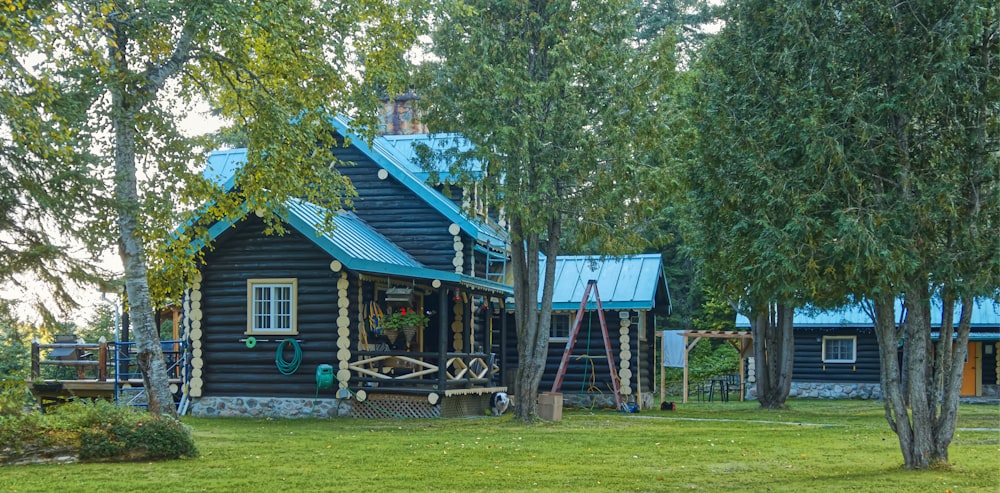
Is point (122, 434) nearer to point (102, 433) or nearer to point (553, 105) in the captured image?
point (102, 433)

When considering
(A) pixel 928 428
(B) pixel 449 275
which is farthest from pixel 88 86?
(A) pixel 928 428

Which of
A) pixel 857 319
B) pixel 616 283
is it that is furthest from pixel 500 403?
pixel 857 319

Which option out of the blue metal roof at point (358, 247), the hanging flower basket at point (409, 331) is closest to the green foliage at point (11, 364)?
the blue metal roof at point (358, 247)

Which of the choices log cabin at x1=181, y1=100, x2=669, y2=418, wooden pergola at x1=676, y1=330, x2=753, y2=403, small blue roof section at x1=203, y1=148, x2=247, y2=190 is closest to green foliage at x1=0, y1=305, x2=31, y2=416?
log cabin at x1=181, y1=100, x2=669, y2=418

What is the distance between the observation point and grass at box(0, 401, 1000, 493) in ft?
39.9

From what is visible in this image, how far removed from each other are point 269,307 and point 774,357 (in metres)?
13.9

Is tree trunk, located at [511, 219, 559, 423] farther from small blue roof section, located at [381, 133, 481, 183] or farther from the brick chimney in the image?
the brick chimney

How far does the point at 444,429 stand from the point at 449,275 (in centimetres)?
404

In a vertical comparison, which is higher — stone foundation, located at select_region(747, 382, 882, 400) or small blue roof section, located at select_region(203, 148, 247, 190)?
small blue roof section, located at select_region(203, 148, 247, 190)

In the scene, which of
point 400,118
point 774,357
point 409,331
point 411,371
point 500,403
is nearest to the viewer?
point 409,331

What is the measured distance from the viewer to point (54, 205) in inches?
383

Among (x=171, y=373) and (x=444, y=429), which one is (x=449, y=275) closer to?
(x=444, y=429)

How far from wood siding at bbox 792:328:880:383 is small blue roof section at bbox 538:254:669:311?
9617 mm

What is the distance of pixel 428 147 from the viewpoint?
2383 cm
